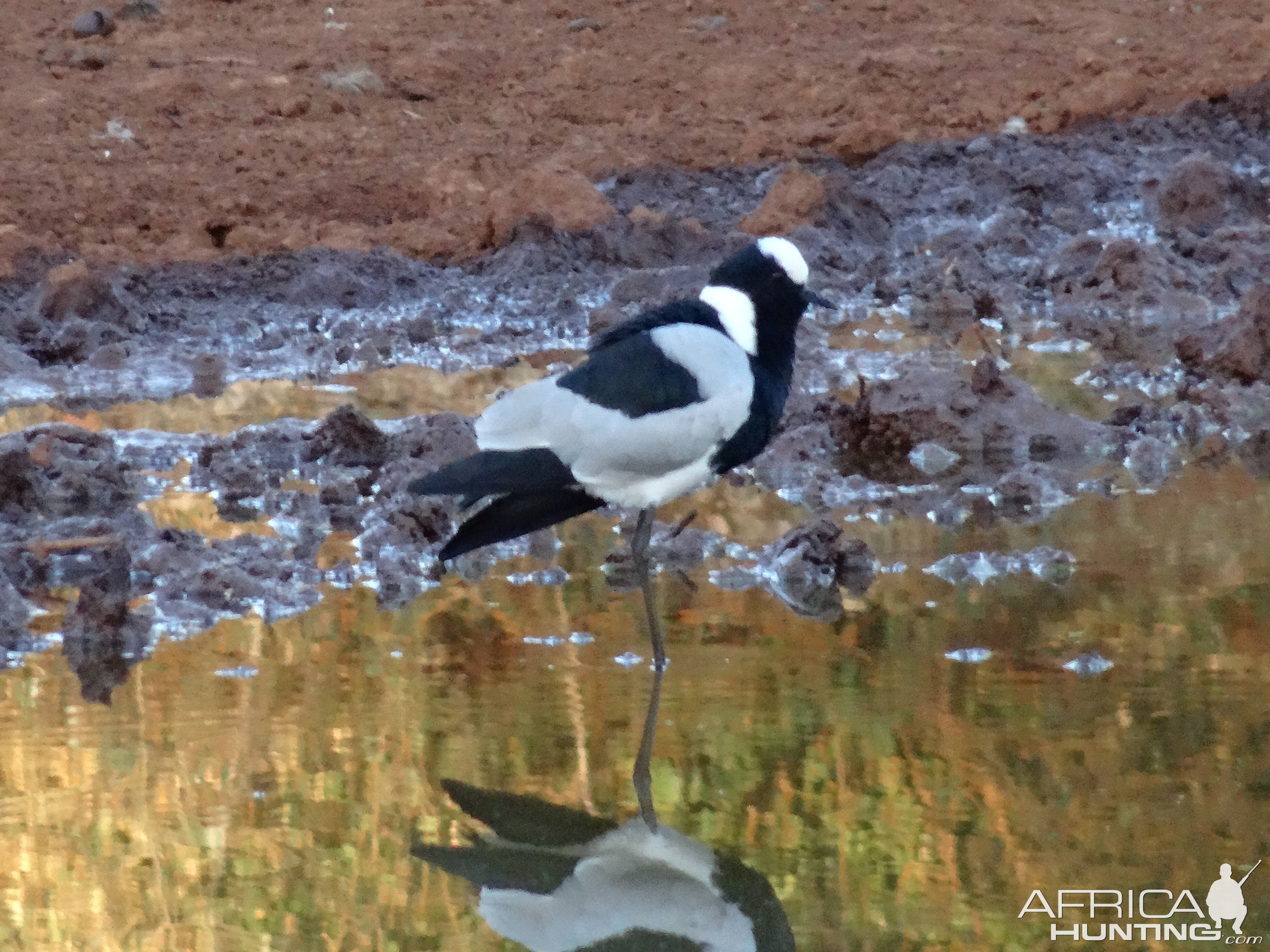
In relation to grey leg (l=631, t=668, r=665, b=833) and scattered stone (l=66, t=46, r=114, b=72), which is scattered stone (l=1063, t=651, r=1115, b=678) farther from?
scattered stone (l=66, t=46, r=114, b=72)

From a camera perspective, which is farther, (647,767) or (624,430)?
(624,430)

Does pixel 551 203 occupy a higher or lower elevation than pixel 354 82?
lower

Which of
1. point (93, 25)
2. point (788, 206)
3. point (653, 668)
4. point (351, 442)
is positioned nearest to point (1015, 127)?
point (788, 206)

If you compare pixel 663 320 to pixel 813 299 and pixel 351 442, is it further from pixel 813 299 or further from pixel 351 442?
pixel 351 442

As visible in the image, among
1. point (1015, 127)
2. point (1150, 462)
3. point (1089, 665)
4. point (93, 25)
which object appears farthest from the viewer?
point (93, 25)

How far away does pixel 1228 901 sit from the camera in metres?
2.75

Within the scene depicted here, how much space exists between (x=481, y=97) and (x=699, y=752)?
9.45m

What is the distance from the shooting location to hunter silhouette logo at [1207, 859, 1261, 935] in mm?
2705

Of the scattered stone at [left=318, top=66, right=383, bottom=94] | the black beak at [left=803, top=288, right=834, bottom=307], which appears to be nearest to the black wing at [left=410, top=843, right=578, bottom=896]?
the black beak at [left=803, top=288, right=834, bottom=307]

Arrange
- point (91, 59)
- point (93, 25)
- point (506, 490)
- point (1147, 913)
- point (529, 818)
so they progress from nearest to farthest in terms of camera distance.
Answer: point (1147, 913), point (529, 818), point (506, 490), point (91, 59), point (93, 25)

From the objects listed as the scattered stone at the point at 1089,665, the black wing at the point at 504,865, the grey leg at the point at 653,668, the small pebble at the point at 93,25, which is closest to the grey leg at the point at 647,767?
the grey leg at the point at 653,668

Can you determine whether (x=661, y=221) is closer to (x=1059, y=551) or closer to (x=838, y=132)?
(x=838, y=132)

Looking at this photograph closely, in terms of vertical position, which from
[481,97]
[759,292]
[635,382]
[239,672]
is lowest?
[239,672]

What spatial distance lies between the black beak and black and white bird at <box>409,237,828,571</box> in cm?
26
